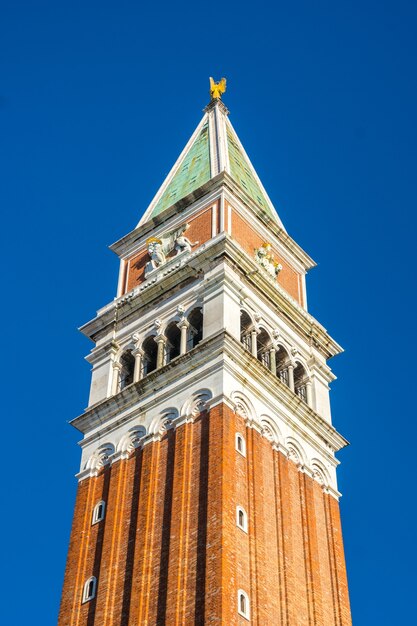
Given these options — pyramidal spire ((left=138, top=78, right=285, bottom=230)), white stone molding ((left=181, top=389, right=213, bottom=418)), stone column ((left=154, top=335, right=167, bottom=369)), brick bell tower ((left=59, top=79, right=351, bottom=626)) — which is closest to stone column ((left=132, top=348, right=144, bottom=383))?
brick bell tower ((left=59, top=79, right=351, bottom=626))

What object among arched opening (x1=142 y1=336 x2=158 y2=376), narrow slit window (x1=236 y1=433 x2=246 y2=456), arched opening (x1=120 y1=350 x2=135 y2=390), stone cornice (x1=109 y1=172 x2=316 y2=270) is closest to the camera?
narrow slit window (x1=236 y1=433 x2=246 y2=456)

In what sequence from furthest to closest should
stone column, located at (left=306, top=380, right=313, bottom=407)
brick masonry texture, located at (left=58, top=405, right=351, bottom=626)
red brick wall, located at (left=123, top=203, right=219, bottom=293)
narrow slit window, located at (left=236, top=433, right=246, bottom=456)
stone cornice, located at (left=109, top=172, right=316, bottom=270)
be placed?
1. stone cornice, located at (left=109, top=172, right=316, bottom=270)
2. red brick wall, located at (left=123, top=203, right=219, bottom=293)
3. stone column, located at (left=306, top=380, right=313, bottom=407)
4. narrow slit window, located at (left=236, top=433, right=246, bottom=456)
5. brick masonry texture, located at (left=58, top=405, right=351, bottom=626)

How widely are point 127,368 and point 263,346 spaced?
22.6 feet

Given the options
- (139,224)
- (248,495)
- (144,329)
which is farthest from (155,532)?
(139,224)

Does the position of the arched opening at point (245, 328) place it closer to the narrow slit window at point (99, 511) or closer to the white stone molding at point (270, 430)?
the white stone molding at point (270, 430)

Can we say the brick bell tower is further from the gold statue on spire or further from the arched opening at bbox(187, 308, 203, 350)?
the gold statue on spire

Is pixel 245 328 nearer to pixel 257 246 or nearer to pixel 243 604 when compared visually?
pixel 257 246

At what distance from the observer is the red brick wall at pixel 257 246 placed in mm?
61688

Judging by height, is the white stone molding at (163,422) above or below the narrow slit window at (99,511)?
above

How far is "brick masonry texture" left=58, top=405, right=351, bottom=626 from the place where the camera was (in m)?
44.6

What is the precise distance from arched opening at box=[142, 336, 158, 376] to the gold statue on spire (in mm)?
27210

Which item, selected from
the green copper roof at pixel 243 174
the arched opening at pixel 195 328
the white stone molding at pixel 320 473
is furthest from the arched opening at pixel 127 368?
the green copper roof at pixel 243 174

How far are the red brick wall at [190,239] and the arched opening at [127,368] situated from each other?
18.4ft

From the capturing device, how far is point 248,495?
48375 millimetres
